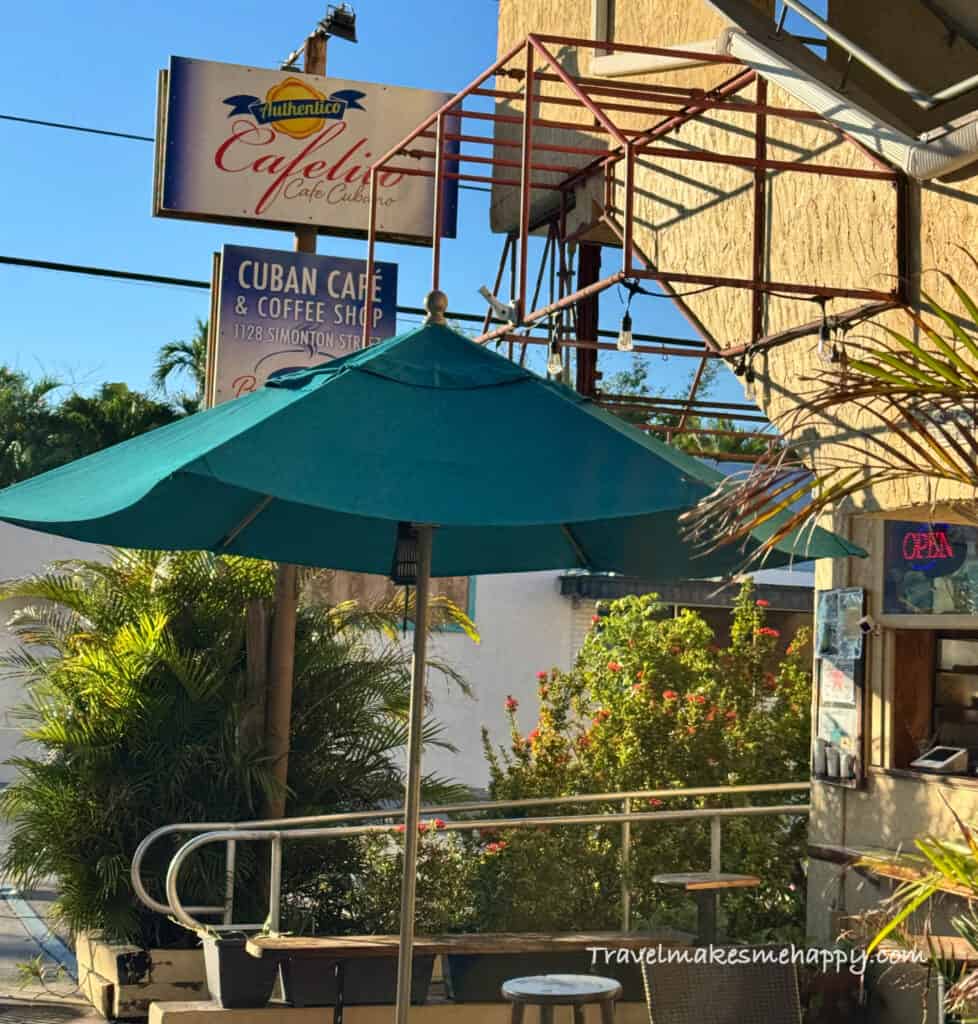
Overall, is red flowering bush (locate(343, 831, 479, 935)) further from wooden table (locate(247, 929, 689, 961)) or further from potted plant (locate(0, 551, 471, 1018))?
wooden table (locate(247, 929, 689, 961))

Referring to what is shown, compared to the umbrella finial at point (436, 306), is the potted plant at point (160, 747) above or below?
below

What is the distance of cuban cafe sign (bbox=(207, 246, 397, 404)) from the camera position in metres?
12.5

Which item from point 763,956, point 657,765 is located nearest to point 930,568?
point 763,956

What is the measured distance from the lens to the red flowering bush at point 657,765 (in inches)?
379

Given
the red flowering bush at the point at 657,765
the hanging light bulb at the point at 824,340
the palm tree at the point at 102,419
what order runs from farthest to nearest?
1. the palm tree at the point at 102,419
2. the red flowering bush at the point at 657,765
3. the hanging light bulb at the point at 824,340

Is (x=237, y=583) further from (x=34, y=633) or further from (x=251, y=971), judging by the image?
(x=251, y=971)

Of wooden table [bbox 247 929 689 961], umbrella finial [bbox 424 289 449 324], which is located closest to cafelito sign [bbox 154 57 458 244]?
wooden table [bbox 247 929 689 961]

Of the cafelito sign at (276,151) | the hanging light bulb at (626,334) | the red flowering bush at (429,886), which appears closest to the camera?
the hanging light bulb at (626,334)

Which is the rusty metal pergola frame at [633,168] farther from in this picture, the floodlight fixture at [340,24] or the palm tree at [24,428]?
the palm tree at [24,428]

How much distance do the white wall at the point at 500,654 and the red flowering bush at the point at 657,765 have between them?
1199cm

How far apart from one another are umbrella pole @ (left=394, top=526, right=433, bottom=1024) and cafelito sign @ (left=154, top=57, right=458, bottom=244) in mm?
8402

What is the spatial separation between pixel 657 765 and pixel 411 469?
6.81 meters

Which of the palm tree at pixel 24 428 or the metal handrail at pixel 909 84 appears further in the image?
the palm tree at pixel 24 428

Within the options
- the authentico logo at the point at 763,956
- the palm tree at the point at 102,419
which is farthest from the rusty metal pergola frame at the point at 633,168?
the palm tree at the point at 102,419
